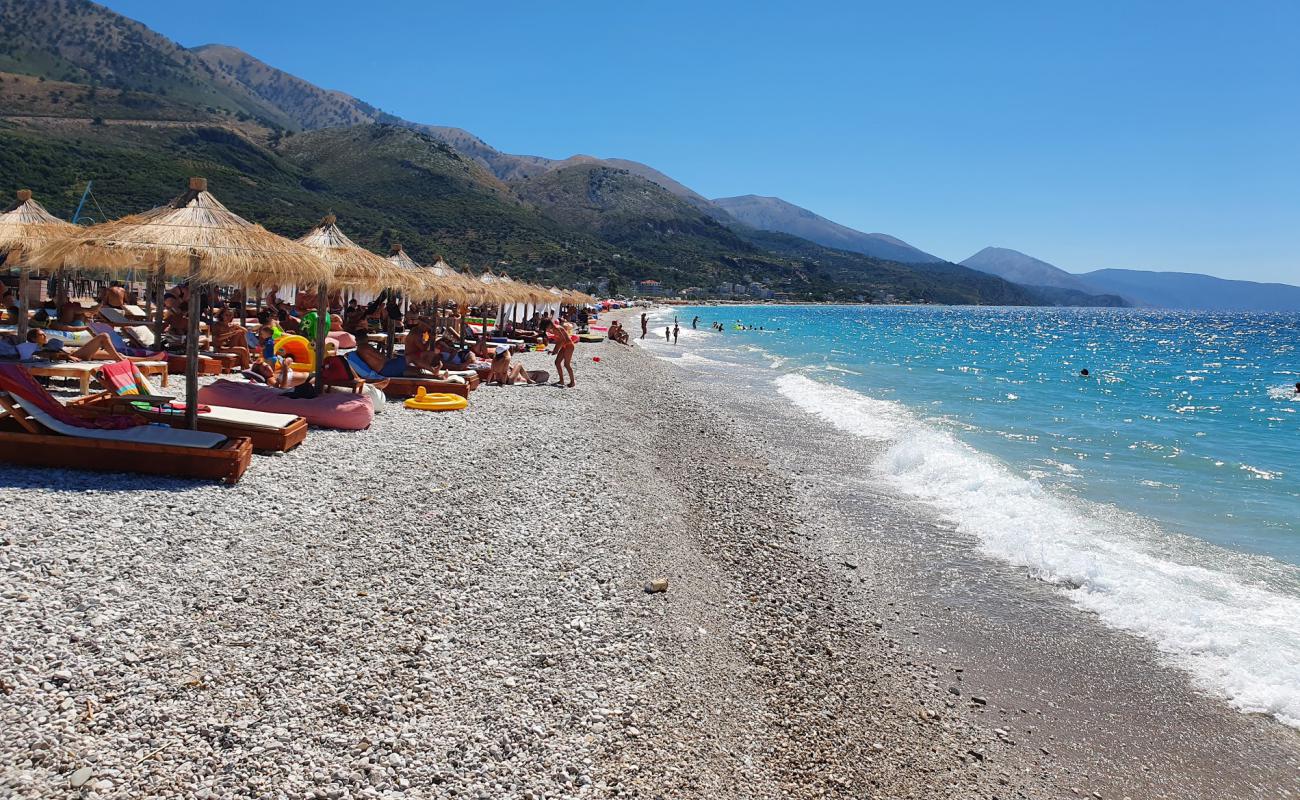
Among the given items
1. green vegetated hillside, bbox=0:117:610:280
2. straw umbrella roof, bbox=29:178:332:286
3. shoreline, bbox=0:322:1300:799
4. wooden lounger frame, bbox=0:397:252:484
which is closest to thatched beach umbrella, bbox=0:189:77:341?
straw umbrella roof, bbox=29:178:332:286

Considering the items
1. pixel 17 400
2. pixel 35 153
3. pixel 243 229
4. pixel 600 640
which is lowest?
pixel 600 640

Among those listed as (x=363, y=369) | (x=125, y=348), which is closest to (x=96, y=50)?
(x=125, y=348)

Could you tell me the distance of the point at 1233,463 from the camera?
1429 cm

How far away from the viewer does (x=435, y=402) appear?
11.4 meters

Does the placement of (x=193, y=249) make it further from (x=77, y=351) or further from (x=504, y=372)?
(x=504, y=372)

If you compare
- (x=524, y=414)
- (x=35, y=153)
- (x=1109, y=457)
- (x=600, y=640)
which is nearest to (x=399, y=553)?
(x=600, y=640)

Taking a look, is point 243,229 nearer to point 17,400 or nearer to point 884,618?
point 17,400

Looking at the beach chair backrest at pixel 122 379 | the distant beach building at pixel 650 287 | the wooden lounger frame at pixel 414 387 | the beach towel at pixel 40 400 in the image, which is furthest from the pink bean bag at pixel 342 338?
the distant beach building at pixel 650 287

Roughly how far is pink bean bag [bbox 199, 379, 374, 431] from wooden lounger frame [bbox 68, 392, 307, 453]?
4.70ft

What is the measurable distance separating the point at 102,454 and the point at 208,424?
41.9 inches

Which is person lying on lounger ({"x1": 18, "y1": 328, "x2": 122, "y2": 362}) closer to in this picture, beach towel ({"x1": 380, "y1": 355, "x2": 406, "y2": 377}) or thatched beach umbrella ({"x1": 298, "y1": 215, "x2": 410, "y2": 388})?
thatched beach umbrella ({"x1": 298, "y1": 215, "x2": 410, "y2": 388})

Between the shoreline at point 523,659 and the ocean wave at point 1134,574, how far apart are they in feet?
1.30

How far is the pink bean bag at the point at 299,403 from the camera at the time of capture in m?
8.70

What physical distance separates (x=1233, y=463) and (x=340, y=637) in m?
16.3
